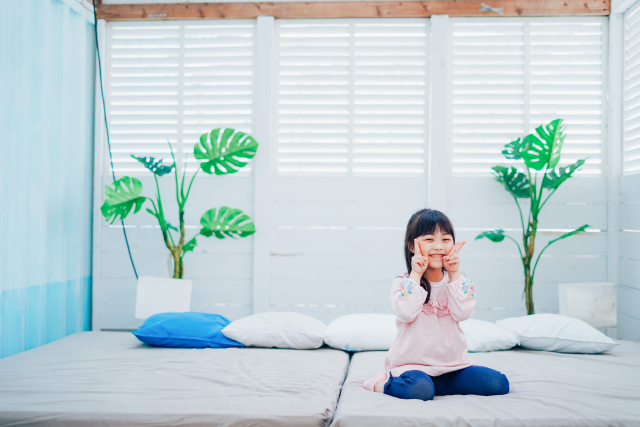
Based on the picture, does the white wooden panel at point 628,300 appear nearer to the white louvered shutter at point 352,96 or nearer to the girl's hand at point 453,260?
the white louvered shutter at point 352,96

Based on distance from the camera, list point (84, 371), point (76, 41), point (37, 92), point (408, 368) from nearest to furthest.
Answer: point (408, 368) < point (84, 371) < point (37, 92) < point (76, 41)

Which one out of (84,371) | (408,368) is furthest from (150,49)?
(408,368)

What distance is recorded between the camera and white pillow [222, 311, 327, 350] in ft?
6.44

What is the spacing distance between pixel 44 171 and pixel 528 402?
244 centimetres

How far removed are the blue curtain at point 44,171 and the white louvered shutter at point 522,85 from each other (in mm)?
2341

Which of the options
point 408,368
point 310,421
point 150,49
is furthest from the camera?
point 150,49

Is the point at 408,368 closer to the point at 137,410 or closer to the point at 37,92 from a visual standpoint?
the point at 137,410

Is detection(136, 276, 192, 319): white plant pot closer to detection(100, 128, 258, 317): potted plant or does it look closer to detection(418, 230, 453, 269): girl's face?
detection(100, 128, 258, 317): potted plant

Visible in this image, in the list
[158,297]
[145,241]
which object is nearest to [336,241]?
[158,297]

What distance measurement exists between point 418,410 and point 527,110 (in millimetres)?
2220

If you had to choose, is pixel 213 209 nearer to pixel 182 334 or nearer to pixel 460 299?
pixel 182 334

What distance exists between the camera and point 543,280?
8.76 ft

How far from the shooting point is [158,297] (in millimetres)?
2436

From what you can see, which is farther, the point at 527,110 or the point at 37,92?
the point at 527,110
